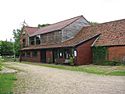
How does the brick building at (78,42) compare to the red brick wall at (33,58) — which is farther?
the red brick wall at (33,58)

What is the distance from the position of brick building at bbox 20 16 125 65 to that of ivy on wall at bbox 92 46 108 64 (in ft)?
0.90

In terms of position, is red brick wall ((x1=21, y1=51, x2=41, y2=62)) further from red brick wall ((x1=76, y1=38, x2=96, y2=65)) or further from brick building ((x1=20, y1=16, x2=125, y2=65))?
red brick wall ((x1=76, y1=38, x2=96, y2=65))

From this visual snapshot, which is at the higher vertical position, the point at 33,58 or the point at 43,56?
the point at 43,56

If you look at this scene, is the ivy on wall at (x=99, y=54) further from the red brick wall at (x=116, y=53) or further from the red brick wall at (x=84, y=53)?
the red brick wall at (x=84, y=53)

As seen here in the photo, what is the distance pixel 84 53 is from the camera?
41.9 metres

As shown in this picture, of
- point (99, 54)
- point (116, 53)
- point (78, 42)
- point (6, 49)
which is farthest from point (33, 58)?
point (6, 49)

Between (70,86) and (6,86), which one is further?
(70,86)

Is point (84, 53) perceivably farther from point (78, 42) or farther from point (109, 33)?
point (109, 33)

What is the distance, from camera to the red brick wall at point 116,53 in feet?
120

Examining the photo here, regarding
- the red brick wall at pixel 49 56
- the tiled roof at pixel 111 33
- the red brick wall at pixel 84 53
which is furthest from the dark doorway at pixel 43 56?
the red brick wall at pixel 84 53

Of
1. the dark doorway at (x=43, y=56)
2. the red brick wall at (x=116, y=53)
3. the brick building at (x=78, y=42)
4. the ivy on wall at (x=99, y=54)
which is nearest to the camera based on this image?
the red brick wall at (x=116, y=53)

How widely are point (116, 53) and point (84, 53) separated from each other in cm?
593

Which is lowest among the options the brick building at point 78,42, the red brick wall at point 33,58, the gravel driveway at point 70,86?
the gravel driveway at point 70,86

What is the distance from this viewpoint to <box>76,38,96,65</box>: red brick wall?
41406 mm
